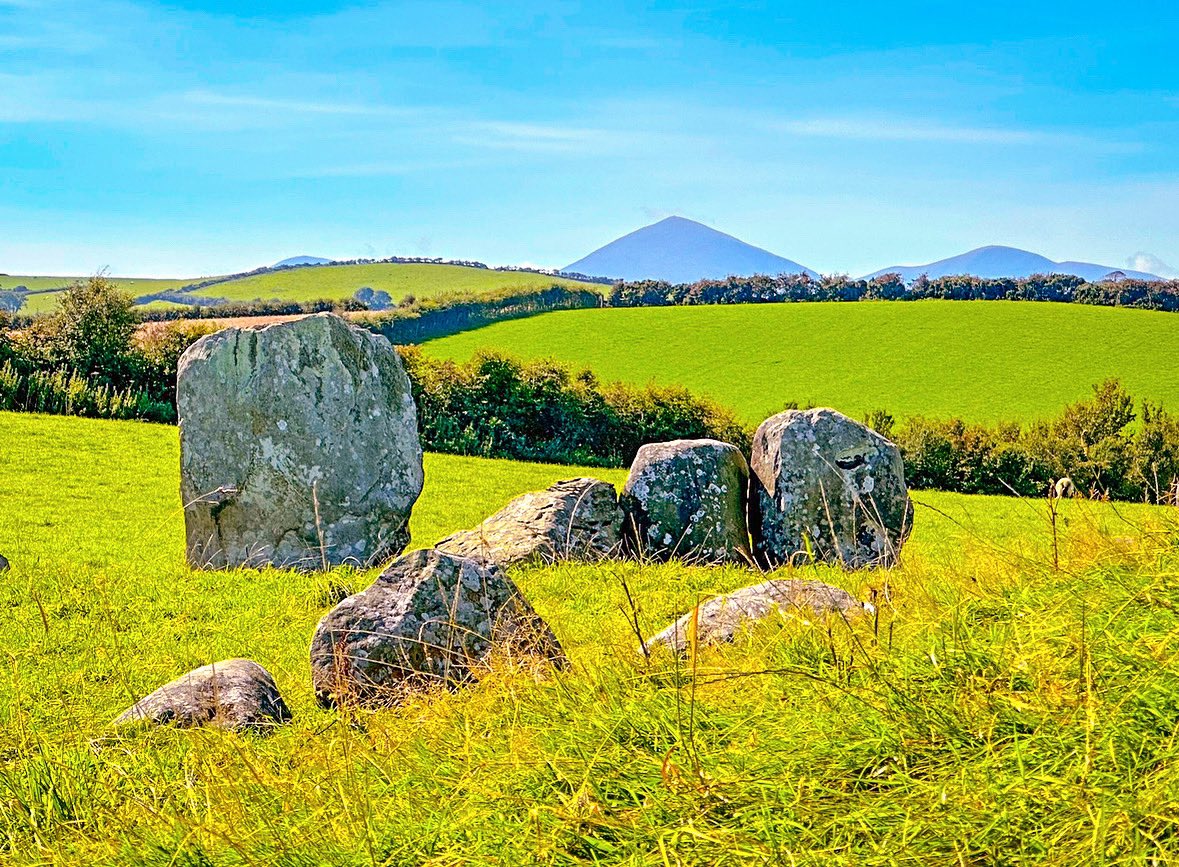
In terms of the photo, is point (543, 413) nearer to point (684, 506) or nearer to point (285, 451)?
point (285, 451)

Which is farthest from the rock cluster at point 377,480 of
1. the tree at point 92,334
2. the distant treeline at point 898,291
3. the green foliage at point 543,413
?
the distant treeline at point 898,291

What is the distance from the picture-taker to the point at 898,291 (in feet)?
319

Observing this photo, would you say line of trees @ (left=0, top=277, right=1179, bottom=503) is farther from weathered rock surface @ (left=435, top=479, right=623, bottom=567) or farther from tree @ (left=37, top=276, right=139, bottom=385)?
weathered rock surface @ (left=435, top=479, right=623, bottom=567)

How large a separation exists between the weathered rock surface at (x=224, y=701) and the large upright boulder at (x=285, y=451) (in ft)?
22.9

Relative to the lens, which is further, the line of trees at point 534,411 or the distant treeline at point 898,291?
the distant treeline at point 898,291

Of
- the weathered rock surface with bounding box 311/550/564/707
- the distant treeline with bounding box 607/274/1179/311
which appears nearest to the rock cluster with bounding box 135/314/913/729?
the weathered rock surface with bounding box 311/550/564/707

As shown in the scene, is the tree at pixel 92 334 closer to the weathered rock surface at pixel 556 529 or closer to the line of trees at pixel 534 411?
the line of trees at pixel 534 411

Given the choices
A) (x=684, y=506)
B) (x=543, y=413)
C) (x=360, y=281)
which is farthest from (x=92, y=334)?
(x=360, y=281)

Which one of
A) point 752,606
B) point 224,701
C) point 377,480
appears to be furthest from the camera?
point 377,480

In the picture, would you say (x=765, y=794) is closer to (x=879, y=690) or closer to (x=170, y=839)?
(x=879, y=690)

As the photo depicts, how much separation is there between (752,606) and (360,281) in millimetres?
147379

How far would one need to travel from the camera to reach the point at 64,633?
10.9m

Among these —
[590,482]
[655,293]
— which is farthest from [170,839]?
[655,293]

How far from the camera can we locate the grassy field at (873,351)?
63.5 m
